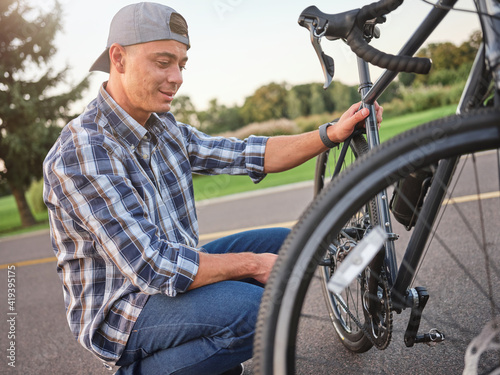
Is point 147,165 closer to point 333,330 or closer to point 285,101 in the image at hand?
point 333,330

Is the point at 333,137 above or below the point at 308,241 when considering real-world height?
above

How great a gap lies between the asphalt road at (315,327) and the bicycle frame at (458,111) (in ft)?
1.12

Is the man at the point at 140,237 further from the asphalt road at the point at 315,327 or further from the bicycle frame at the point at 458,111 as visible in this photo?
the asphalt road at the point at 315,327

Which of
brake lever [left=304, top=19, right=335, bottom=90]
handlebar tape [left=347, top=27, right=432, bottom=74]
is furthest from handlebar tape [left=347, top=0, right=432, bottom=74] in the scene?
brake lever [left=304, top=19, right=335, bottom=90]

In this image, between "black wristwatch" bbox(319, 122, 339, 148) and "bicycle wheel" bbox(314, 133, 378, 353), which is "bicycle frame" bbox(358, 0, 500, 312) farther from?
"black wristwatch" bbox(319, 122, 339, 148)

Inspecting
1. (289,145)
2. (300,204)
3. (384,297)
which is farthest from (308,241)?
(300,204)

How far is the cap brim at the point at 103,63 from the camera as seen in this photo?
1852 millimetres

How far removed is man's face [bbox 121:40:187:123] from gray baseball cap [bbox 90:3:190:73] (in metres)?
0.03

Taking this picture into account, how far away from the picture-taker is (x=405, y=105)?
13.7 m

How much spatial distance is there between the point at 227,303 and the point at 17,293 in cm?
315

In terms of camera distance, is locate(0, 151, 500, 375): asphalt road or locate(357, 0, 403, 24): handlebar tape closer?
locate(357, 0, 403, 24): handlebar tape

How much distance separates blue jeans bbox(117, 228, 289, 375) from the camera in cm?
155

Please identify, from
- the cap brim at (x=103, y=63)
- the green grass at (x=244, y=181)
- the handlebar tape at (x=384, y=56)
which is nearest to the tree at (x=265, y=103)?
the green grass at (x=244, y=181)

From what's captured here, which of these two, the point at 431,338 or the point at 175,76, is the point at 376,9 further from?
the point at 431,338
